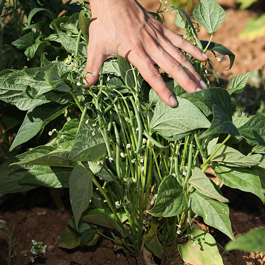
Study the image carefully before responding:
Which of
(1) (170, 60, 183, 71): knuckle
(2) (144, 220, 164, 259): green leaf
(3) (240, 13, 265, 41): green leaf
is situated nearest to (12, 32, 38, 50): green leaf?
(1) (170, 60, 183, 71): knuckle

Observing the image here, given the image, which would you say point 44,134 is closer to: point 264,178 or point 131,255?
point 131,255

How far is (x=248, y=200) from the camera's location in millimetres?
1260

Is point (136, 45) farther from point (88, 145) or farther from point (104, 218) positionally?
point (104, 218)

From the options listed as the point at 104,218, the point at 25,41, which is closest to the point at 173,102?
the point at 104,218

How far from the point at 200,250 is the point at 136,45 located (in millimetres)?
642

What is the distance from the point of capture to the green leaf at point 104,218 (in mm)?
792

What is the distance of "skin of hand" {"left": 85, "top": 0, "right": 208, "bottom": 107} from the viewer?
0.83 m

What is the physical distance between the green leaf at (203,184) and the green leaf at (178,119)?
119 mm

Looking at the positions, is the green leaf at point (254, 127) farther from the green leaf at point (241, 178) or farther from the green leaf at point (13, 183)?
the green leaf at point (13, 183)

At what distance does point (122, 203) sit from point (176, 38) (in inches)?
21.7

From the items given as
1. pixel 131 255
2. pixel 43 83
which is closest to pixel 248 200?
pixel 131 255

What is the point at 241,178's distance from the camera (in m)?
0.75

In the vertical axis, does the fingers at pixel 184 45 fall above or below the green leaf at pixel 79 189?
above

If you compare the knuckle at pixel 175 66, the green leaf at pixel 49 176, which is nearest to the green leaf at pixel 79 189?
the green leaf at pixel 49 176
